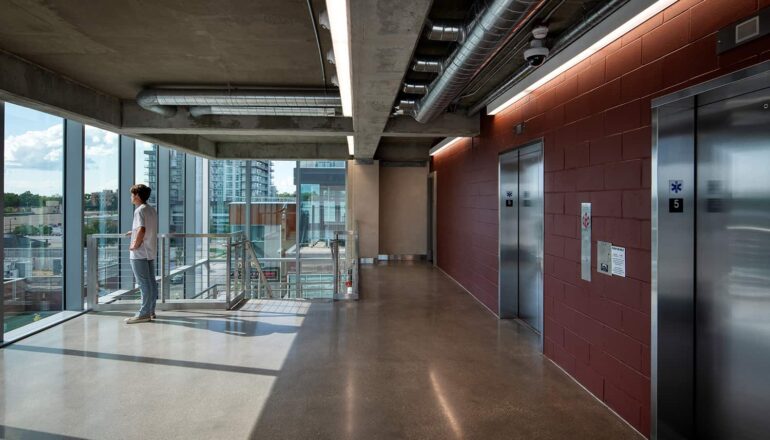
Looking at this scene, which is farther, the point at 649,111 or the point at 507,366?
the point at 507,366

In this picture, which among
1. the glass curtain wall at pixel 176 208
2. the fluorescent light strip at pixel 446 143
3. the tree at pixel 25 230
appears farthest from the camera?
the glass curtain wall at pixel 176 208

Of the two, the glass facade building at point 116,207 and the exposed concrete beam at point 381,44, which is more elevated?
the exposed concrete beam at point 381,44

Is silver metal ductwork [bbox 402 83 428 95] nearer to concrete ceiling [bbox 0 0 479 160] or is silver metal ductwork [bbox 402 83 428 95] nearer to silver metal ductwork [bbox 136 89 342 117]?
concrete ceiling [bbox 0 0 479 160]

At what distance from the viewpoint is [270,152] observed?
9.89 metres

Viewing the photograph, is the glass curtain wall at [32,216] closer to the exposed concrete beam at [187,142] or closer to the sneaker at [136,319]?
the sneaker at [136,319]

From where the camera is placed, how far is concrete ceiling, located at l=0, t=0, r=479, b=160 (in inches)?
112

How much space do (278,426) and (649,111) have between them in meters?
3.22

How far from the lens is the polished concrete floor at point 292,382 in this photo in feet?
8.86

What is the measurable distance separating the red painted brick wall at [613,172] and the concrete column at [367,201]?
595 cm

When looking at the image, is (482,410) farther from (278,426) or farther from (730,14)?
(730,14)

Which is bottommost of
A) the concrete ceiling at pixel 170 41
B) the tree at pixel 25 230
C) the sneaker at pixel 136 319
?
the sneaker at pixel 136 319

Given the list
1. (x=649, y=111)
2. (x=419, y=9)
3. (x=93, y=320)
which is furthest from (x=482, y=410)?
(x=93, y=320)

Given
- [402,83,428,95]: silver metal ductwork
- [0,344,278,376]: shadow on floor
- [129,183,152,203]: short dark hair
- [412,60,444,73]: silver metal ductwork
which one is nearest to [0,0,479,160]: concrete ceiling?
[412,60,444,73]: silver metal ductwork

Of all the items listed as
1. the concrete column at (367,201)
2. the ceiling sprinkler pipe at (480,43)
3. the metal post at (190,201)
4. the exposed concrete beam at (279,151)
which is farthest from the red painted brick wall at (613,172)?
the metal post at (190,201)
